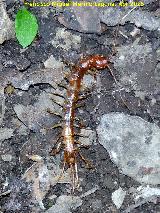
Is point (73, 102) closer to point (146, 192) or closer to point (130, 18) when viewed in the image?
point (130, 18)

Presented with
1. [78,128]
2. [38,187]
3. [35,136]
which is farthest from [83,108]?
[38,187]

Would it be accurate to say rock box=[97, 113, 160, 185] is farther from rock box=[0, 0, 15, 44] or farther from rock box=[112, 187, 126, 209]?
rock box=[0, 0, 15, 44]

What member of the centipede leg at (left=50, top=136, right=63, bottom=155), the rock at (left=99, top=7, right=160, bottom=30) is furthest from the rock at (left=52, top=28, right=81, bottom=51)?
the centipede leg at (left=50, top=136, right=63, bottom=155)

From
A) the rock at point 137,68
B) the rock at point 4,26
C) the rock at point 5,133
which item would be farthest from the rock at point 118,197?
the rock at point 4,26

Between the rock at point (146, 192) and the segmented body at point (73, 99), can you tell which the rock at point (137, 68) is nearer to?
the segmented body at point (73, 99)

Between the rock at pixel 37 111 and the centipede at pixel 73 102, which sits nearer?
the centipede at pixel 73 102

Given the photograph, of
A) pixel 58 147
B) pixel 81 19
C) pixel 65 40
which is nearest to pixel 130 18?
pixel 81 19
